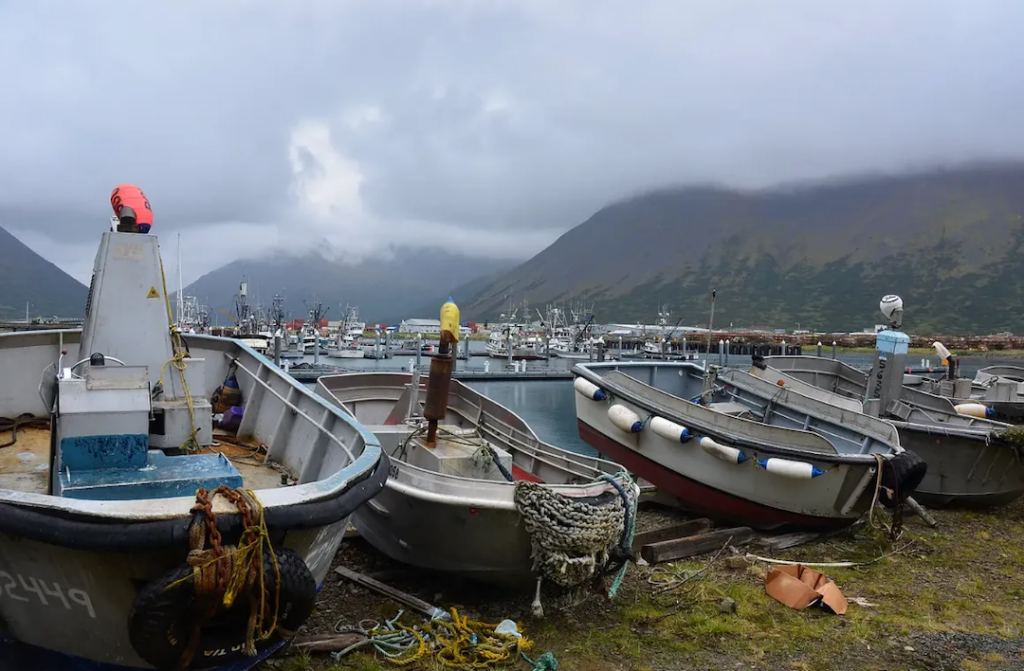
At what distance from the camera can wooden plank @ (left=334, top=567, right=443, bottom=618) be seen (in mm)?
6809

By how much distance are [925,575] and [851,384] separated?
7842 millimetres

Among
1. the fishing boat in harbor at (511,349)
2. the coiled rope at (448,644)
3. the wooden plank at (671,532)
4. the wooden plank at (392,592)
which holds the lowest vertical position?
the fishing boat in harbor at (511,349)

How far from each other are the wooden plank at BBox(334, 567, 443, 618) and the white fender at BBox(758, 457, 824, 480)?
5.13 meters

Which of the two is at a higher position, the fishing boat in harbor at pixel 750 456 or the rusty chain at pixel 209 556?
the rusty chain at pixel 209 556

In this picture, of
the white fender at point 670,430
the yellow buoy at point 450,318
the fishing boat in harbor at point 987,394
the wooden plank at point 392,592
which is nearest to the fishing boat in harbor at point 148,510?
the wooden plank at point 392,592

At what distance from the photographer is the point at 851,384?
15641mm

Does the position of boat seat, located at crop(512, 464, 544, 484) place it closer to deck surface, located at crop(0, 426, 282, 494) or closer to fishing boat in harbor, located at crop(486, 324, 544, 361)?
deck surface, located at crop(0, 426, 282, 494)

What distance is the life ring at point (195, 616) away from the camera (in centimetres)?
369

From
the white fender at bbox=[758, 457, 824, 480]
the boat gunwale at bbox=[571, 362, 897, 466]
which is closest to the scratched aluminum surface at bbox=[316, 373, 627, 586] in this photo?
the boat gunwale at bbox=[571, 362, 897, 466]

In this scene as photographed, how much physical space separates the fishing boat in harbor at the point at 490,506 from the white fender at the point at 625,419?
7.17ft

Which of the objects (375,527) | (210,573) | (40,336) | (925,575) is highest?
(40,336)

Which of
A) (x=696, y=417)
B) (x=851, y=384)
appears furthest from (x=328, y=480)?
(x=851, y=384)

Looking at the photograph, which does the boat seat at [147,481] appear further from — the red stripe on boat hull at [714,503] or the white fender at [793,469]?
the red stripe on boat hull at [714,503]

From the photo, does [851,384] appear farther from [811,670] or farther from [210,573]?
[210,573]
